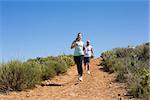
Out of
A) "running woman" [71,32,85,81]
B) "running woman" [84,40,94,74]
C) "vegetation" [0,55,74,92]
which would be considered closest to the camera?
"vegetation" [0,55,74,92]

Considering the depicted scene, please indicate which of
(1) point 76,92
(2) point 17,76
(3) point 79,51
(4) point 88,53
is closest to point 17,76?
(2) point 17,76

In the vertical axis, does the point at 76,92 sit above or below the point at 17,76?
below

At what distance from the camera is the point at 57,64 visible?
20.4 metres

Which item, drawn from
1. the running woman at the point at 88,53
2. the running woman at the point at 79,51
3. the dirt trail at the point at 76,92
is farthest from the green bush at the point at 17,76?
the running woman at the point at 88,53

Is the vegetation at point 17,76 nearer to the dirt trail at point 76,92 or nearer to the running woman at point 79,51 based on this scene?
the dirt trail at point 76,92

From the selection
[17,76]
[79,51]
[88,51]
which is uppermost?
[88,51]

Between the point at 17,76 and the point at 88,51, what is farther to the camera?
the point at 88,51

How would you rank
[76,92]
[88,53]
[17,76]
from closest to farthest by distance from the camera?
[76,92]
[17,76]
[88,53]

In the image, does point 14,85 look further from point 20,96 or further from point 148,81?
point 148,81

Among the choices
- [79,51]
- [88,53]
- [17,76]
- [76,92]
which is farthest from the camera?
[88,53]

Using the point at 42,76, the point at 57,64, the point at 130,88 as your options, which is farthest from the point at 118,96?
the point at 57,64

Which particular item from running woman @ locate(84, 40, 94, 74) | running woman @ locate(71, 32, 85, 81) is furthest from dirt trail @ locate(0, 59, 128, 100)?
running woman @ locate(84, 40, 94, 74)

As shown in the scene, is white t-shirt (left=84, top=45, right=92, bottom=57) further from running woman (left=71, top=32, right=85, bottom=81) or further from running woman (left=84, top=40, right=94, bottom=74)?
running woman (left=71, top=32, right=85, bottom=81)

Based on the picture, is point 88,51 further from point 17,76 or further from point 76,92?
point 76,92
